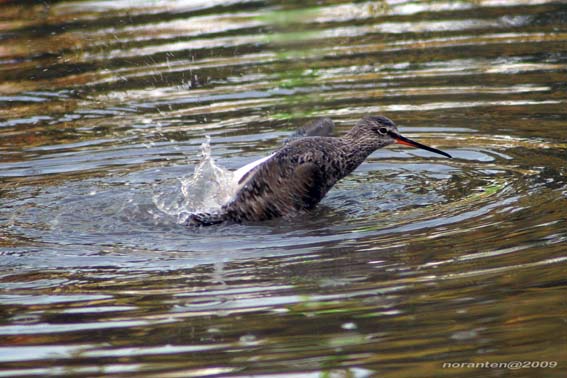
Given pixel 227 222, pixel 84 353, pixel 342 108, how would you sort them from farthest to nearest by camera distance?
pixel 342 108 < pixel 227 222 < pixel 84 353

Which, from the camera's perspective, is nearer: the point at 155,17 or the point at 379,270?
the point at 379,270

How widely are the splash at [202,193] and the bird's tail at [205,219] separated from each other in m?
0.13

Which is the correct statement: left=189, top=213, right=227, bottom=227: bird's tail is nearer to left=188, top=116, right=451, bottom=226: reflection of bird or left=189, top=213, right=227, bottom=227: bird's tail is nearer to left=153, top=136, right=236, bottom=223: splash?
left=188, top=116, right=451, bottom=226: reflection of bird

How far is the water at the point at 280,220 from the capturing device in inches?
236

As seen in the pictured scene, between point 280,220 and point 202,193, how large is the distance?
0.83 m

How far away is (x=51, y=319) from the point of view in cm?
661

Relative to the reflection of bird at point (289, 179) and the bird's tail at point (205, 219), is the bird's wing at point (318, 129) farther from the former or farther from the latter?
the bird's tail at point (205, 219)

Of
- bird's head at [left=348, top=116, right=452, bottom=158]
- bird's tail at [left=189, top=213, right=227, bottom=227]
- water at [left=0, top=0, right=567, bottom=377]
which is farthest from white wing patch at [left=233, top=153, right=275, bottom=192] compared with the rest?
bird's head at [left=348, top=116, right=452, bottom=158]

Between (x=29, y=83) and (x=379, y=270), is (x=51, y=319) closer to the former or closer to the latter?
(x=379, y=270)

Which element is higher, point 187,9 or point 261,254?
point 187,9

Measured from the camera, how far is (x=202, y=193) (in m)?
9.50

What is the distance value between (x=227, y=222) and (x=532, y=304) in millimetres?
3281

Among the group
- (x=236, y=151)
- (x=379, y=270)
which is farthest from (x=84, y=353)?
(x=236, y=151)

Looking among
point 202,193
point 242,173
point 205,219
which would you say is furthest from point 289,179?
point 202,193
